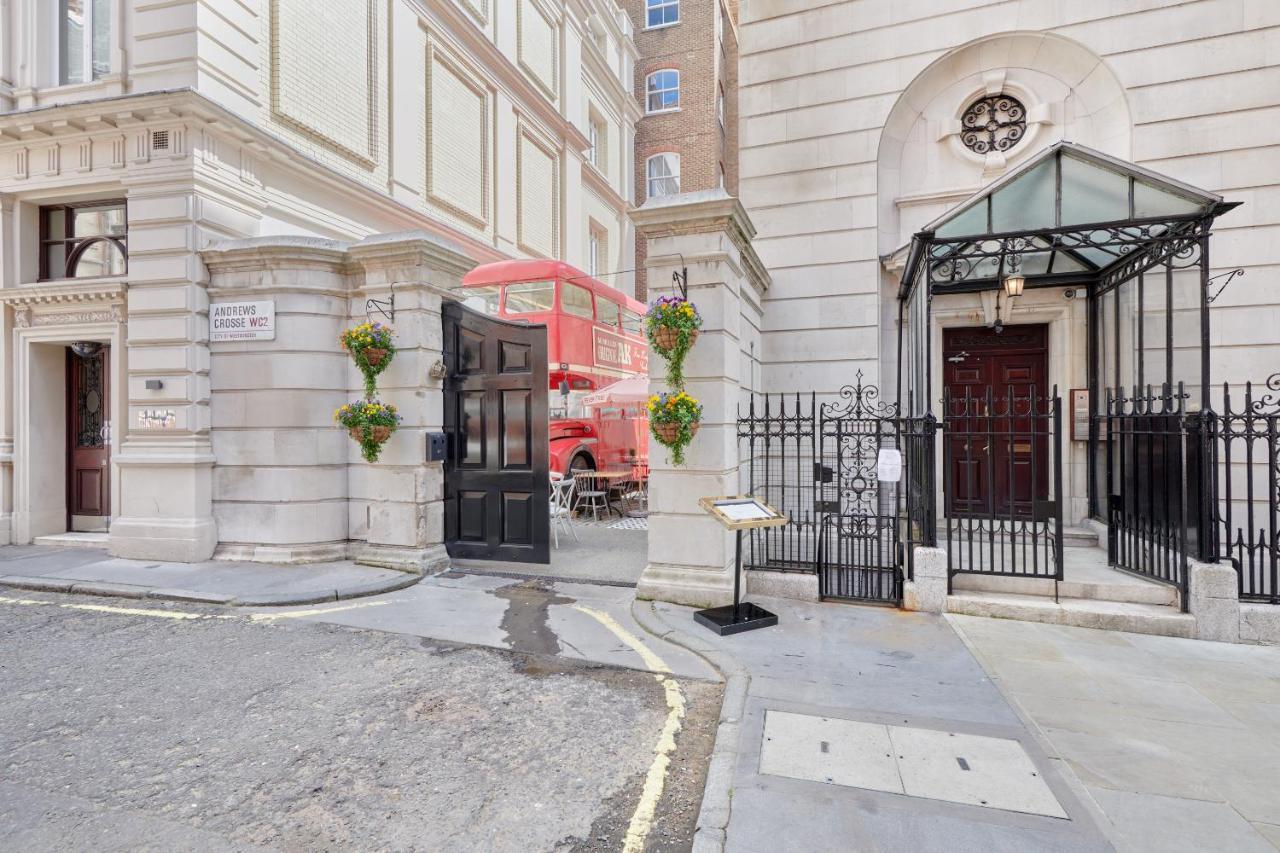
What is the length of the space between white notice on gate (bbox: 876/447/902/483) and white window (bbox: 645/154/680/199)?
2612cm

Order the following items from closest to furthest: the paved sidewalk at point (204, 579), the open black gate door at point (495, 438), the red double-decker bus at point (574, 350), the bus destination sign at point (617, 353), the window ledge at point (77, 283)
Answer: the paved sidewalk at point (204, 579)
the open black gate door at point (495, 438)
the window ledge at point (77, 283)
the red double-decker bus at point (574, 350)
the bus destination sign at point (617, 353)

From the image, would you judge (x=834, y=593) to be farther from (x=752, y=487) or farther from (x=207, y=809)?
(x=207, y=809)

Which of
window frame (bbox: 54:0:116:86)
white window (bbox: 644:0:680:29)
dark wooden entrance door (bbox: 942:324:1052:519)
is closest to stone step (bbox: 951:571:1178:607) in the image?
dark wooden entrance door (bbox: 942:324:1052:519)

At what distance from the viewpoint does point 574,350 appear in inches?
557

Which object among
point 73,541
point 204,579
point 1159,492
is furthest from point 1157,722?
point 73,541

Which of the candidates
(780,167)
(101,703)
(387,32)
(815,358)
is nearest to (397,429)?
(101,703)

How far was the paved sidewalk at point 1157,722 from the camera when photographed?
3.09 metres

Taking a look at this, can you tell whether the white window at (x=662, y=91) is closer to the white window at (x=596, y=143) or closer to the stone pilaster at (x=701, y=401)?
the white window at (x=596, y=143)

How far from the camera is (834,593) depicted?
22.8 feet

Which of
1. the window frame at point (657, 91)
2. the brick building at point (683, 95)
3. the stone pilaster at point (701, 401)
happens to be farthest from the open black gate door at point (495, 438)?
A: the window frame at point (657, 91)

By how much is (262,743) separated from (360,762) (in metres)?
0.75

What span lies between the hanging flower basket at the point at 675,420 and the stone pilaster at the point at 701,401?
132mm

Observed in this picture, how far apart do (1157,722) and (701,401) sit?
437cm

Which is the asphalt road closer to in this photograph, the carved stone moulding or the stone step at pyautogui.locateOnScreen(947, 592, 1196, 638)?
the stone step at pyautogui.locateOnScreen(947, 592, 1196, 638)
